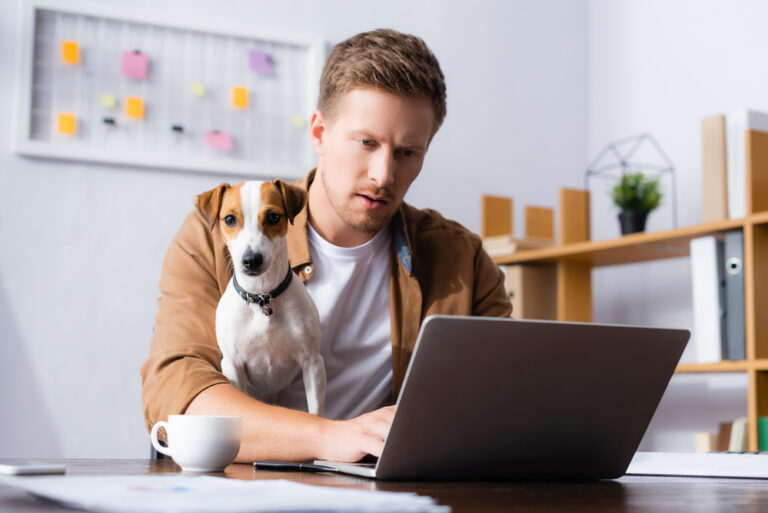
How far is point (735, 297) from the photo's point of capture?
219 cm

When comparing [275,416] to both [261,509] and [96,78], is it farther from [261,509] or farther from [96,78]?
[96,78]

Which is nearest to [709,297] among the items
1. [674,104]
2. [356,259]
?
[674,104]

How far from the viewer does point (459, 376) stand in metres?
0.75

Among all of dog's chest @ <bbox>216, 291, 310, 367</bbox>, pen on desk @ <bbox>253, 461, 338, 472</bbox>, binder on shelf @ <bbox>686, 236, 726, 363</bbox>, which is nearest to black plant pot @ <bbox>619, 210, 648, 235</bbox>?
binder on shelf @ <bbox>686, 236, 726, 363</bbox>

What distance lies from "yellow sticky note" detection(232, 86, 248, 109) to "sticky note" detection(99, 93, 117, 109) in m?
0.38

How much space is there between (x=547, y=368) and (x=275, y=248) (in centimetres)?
44

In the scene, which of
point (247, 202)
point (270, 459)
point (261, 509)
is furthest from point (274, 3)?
point (261, 509)

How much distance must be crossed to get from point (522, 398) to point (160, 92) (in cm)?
218

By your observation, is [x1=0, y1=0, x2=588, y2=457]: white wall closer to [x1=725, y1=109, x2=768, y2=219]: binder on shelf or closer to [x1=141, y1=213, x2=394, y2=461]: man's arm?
[x1=725, y1=109, x2=768, y2=219]: binder on shelf

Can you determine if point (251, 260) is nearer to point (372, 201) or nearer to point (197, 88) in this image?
point (372, 201)

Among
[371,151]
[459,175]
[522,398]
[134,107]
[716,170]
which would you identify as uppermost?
[134,107]

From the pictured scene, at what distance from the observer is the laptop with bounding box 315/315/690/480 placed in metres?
0.74

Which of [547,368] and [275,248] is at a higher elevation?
[275,248]

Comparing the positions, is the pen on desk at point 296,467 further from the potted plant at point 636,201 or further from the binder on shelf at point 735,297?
the potted plant at point 636,201
